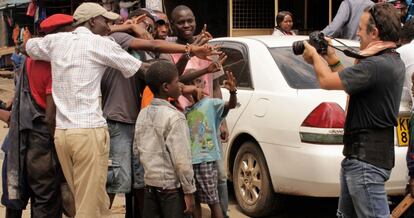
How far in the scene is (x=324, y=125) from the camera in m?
4.74

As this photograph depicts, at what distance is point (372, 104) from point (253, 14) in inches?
335

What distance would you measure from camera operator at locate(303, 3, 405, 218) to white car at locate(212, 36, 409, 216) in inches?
46.7

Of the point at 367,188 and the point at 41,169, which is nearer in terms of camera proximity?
the point at 367,188

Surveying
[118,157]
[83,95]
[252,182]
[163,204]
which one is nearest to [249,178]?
[252,182]

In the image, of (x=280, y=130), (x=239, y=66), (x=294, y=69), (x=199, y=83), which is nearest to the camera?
(x=199, y=83)

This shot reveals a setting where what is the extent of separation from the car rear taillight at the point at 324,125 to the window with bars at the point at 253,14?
22.2ft

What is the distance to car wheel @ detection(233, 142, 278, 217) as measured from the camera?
528cm

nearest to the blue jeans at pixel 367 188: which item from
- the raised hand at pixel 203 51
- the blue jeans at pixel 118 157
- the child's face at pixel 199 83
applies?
the raised hand at pixel 203 51

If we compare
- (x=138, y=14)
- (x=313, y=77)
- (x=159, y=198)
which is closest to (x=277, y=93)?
(x=313, y=77)

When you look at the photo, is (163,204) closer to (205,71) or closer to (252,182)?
(205,71)

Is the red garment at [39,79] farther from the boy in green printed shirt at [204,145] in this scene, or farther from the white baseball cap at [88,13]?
the boy in green printed shirt at [204,145]

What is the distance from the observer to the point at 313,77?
17.4ft

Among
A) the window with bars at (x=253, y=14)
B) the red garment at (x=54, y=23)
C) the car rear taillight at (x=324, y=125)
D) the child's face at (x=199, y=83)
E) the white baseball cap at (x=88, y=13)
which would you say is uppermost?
the window with bars at (x=253, y=14)

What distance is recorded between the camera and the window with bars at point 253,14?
37.8ft
